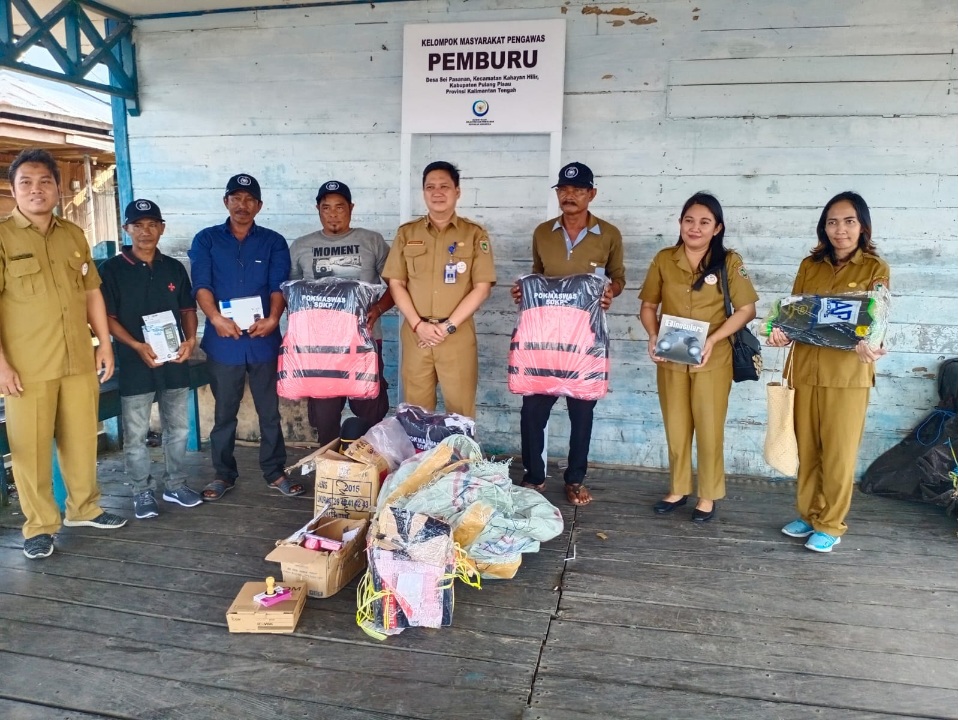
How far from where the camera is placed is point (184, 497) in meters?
3.57

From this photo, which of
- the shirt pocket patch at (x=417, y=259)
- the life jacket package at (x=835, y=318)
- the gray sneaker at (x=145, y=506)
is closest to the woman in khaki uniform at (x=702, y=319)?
the life jacket package at (x=835, y=318)

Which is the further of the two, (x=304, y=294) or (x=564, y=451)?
(x=564, y=451)

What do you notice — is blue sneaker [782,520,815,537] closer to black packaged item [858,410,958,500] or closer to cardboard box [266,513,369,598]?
black packaged item [858,410,958,500]

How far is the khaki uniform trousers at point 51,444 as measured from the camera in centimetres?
296

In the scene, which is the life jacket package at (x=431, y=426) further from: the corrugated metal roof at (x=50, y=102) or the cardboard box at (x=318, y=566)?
the corrugated metal roof at (x=50, y=102)

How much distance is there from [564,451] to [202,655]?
2529mm

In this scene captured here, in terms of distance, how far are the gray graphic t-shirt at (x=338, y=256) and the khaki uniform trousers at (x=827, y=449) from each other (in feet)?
7.26

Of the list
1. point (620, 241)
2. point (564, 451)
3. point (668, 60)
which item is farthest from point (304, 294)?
point (668, 60)

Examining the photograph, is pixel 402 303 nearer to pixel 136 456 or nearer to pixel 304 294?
pixel 304 294

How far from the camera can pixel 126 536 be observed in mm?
3221

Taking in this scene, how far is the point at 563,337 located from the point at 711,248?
2.66 feet

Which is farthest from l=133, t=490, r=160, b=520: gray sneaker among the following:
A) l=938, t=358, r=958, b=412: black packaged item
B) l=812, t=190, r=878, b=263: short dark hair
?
l=938, t=358, r=958, b=412: black packaged item

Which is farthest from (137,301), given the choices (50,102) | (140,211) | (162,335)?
(50,102)

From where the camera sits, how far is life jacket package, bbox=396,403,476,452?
10.7 ft
